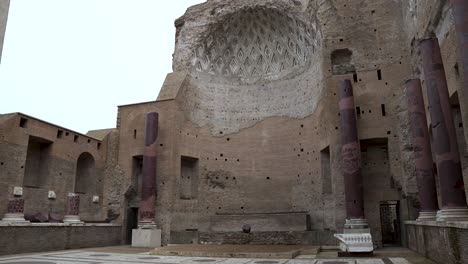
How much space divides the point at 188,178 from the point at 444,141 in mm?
15241

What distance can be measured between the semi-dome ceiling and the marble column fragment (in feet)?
19.6

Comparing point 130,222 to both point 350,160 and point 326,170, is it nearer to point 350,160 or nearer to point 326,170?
point 326,170

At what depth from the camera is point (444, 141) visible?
10734mm

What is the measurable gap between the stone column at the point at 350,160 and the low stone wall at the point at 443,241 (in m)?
2.72

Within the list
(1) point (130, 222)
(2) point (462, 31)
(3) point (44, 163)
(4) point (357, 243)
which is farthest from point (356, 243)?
(3) point (44, 163)

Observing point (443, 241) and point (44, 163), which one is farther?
point (44, 163)

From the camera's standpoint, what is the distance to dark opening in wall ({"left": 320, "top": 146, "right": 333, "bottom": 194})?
19.3 meters

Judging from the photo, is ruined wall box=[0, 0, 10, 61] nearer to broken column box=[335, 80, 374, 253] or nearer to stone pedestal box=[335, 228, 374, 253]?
stone pedestal box=[335, 228, 374, 253]

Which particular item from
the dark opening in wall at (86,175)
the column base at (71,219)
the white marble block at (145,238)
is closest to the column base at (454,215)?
the white marble block at (145,238)

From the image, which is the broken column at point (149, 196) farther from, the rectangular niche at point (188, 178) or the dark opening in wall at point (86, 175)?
the dark opening in wall at point (86, 175)

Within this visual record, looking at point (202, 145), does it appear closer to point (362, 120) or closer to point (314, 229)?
point (314, 229)

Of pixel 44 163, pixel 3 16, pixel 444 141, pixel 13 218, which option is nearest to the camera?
pixel 3 16

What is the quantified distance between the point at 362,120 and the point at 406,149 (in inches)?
94.7

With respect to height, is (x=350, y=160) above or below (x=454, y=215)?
above
